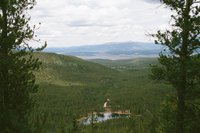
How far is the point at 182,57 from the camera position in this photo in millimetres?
23906

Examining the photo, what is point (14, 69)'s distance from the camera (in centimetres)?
2448

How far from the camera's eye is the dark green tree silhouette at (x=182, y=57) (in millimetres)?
23547

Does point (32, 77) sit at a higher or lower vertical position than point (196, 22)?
lower

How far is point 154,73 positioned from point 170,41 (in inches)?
95.7

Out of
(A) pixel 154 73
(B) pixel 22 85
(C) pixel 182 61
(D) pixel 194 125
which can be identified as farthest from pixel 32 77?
(D) pixel 194 125

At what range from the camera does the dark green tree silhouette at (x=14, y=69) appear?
918 inches

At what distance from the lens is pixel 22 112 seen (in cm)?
2528

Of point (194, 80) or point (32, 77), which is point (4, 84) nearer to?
point (32, 77)

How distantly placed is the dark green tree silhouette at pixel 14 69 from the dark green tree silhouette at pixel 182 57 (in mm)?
8944

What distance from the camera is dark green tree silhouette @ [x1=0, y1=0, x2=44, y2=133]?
23.3m

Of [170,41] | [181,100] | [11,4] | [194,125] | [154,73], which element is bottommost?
[194,125]

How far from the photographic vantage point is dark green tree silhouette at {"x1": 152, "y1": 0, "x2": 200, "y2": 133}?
23547 mm

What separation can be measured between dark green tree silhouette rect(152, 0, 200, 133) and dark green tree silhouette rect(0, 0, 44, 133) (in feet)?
29.3

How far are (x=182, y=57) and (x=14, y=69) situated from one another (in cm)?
1141
